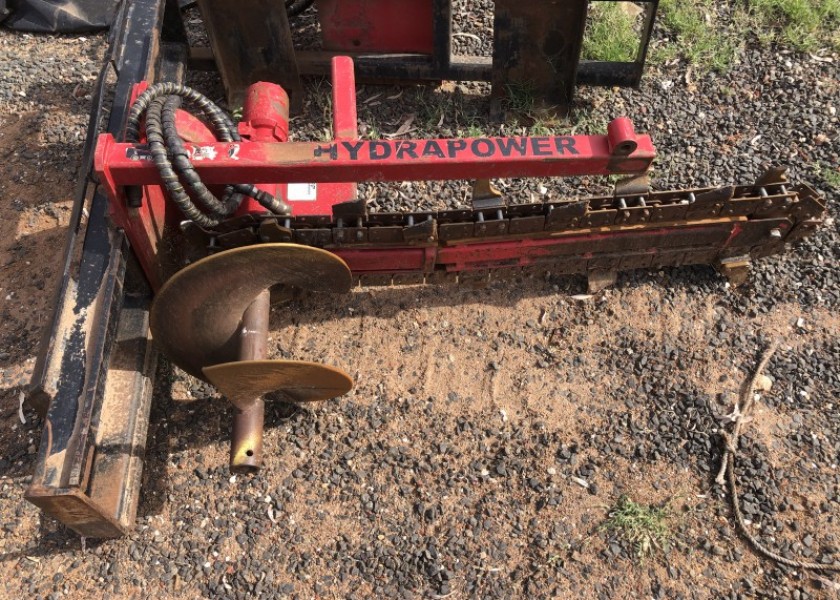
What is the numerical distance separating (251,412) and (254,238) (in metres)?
0.98

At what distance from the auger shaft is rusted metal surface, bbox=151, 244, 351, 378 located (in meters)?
0.07

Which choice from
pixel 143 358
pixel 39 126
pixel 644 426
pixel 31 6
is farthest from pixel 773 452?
pixel 31 6

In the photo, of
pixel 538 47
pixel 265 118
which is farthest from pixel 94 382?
pixel 538 47

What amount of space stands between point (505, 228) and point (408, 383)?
1.10 meters

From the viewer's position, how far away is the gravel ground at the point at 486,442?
3.80 meters

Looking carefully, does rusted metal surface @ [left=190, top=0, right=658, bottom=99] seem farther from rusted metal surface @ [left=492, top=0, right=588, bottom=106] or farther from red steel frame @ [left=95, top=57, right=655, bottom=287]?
red steel frame @ [left=95, top=57, right=655, bottom=287]

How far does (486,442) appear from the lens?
4.21m

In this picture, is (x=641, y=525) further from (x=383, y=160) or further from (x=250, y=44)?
(x=250, y=44)

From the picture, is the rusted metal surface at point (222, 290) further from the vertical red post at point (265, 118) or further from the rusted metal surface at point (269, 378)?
the vertical red post at point (265, 118)

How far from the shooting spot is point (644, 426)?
426 cm

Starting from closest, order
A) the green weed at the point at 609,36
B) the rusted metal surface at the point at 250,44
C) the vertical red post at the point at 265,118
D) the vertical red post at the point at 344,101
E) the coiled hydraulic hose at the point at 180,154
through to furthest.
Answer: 1. the coiled hydraulic hose at the point at 180,154
2. the vertical red post at the point at 344,101
3. the vertical red post at the point at 265,118
4. the rusted metal surface at the point at 250,44
5. the green weed at the point at 609,36

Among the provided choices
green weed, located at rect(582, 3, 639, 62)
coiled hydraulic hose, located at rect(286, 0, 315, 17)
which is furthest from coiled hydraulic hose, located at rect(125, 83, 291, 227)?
green weed, located at rect(582, 3, 639, 62)

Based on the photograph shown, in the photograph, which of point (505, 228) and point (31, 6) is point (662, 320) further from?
point (31, 6)

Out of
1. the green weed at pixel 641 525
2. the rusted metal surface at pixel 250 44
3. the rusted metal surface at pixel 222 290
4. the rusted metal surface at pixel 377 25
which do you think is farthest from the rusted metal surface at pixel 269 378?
the rusted metal surface at pixel 377 25
